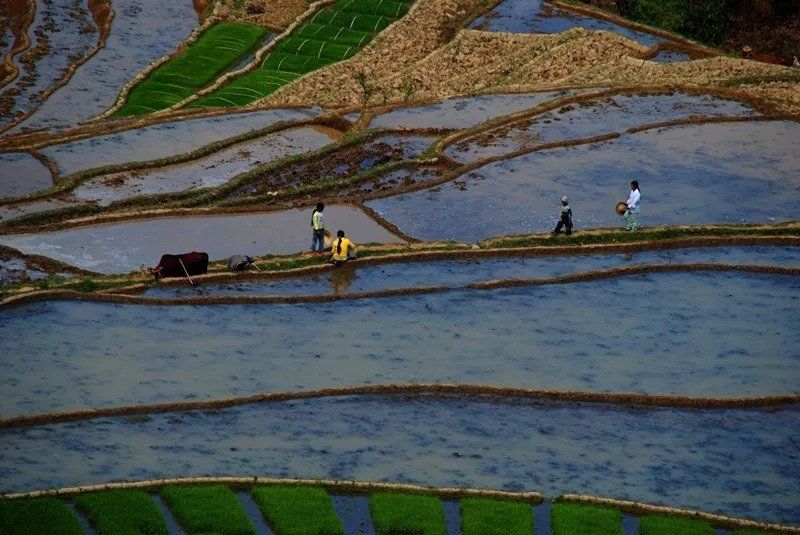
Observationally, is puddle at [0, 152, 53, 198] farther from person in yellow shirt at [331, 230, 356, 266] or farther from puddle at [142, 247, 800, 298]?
person in yellow shirt at [331, 230, 356, 266]

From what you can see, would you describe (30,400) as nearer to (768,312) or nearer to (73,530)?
(73,530)

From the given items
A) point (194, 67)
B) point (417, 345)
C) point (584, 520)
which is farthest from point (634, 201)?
point (194, 67)

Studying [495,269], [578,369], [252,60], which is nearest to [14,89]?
[252,60]

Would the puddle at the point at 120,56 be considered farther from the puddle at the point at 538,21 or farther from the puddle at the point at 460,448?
the puddle at the point at 460,448

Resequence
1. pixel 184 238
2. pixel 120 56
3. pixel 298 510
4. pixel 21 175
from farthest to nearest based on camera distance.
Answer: pixel 120 56 < pixel 21 175 < pixel 184 238 < pixel 298 510

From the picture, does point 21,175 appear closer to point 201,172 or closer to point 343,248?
point 201,172

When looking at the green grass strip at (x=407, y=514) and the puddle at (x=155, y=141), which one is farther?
the puddle at (x=155, y=141)

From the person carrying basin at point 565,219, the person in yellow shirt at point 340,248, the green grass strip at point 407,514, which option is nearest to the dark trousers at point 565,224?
the person carrying basin at point 565,219
